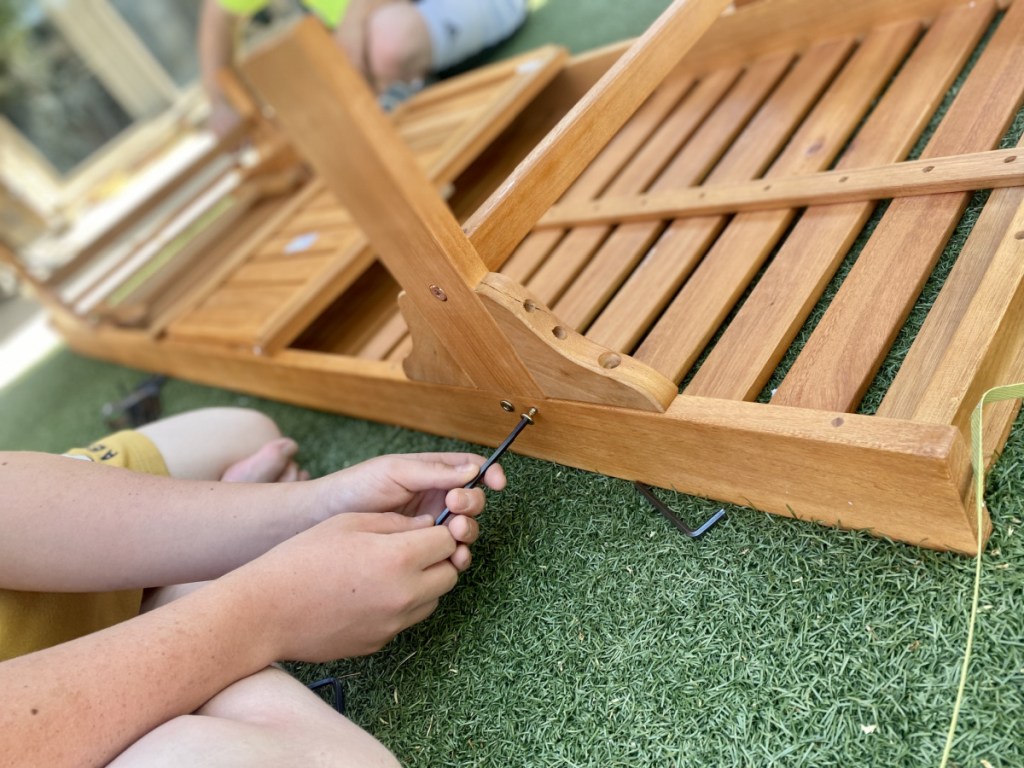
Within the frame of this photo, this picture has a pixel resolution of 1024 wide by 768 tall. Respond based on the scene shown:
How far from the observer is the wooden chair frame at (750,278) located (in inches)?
23.3

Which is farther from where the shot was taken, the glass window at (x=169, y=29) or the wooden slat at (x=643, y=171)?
the glass window at (x=169, y=29)

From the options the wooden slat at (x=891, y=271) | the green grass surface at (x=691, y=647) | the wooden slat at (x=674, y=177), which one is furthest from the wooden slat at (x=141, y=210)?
the wooden slat at (x=891, y=271)

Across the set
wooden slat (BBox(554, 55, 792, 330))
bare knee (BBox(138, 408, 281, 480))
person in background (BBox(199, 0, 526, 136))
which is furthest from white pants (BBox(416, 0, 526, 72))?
bare knee (BBox(138, 408, 281, 480))

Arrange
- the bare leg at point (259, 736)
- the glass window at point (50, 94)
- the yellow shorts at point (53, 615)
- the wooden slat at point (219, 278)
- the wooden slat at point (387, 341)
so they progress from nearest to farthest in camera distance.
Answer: the bare leg at point (259, 736) → the yellow shorts at point (53, 615) → the wooden slat at point (387, 341) → the wooden slat at point (219, 278) → the glass window at point (50, 94)

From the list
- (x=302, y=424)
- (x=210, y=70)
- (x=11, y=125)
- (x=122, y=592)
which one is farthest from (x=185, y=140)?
(x=122, y=592)

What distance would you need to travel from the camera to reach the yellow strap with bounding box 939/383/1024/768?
534 millimetres

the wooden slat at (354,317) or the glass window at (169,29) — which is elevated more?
the glass window at (169,29)

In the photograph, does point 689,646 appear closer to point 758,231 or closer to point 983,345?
point 983,345

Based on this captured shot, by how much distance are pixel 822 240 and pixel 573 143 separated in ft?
1.02

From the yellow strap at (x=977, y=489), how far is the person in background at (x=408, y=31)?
1.84 metres

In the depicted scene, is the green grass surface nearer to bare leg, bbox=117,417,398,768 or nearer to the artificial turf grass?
the artificial turf grass

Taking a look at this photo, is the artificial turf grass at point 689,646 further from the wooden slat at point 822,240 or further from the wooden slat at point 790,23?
the wooden slat at point 790,23

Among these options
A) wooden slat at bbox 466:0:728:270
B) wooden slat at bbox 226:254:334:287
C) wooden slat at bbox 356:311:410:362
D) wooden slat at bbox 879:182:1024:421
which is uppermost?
wooden slat at bbox 466:0:728:270

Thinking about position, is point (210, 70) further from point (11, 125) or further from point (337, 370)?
point (11, 125)
